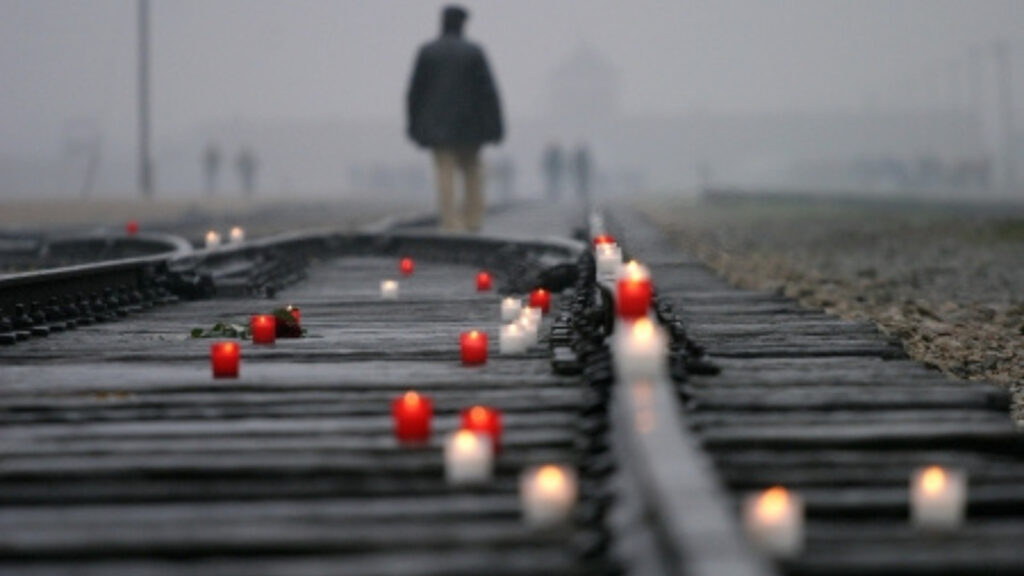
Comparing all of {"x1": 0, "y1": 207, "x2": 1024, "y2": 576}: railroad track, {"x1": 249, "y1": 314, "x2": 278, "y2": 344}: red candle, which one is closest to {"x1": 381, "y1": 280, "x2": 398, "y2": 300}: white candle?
{"x1": 0, "y1": 207, "x2": 1024, "y2": 576}: railroad track

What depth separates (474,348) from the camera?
6.95m

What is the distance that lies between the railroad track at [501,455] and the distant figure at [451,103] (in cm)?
1122

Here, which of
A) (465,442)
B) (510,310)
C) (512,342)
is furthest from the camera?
(510,310)

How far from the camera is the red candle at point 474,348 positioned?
273 inches

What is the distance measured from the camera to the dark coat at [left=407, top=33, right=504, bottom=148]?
65.5ft

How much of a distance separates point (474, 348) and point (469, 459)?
8.22ft

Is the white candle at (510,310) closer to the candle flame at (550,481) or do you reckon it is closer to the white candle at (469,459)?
the white candle at (469,459)

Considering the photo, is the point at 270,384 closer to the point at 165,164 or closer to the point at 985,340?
the point at 985,340

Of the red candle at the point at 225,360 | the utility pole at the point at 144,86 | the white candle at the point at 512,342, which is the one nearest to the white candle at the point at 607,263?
the white candle at the point at 512,342

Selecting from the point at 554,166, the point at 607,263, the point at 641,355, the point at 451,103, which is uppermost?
the point at 451,103

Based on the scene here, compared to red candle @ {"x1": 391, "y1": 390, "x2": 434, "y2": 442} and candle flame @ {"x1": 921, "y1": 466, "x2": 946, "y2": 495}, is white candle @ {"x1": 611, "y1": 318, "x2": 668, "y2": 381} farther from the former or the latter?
candle flame @ {"x1": 921, "y1": 466, "x2": 946, "y2": 495}

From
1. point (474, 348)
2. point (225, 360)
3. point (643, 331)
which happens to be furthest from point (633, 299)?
point (225, 360)

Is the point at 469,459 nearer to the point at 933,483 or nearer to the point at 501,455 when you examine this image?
the point at 501,455

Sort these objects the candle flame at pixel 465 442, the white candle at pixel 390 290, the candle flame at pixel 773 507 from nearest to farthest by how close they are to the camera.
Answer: the candle flame at pixel 773 507
the candle flame at pixel 465 442
the white candle at pixel 390 290
